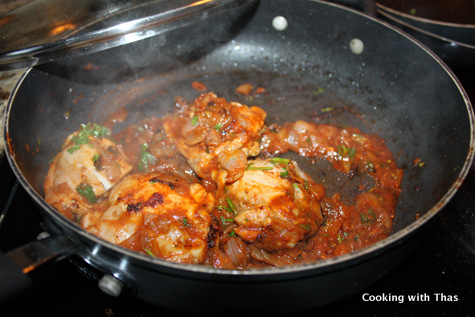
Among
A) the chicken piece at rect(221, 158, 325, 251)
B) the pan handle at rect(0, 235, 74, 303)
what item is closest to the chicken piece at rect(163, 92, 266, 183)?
the chicken piece at rect(221, 158, 325, 251)

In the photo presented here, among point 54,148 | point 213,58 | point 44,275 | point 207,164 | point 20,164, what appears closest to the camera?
point 44,275

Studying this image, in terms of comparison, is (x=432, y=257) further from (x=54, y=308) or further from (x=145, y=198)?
(x=54, y=308)

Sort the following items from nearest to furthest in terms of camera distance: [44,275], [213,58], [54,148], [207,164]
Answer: [44,275] < [207,164] < [54,148] < [213,58]

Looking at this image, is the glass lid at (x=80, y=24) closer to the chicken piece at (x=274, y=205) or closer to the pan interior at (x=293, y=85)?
the pan interior at (x=293, y=85)

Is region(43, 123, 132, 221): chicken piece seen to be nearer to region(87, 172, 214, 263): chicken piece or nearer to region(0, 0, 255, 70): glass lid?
region(87, 172, 214, 263): chicken piece

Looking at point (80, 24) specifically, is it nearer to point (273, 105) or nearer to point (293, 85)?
point (273, 105)

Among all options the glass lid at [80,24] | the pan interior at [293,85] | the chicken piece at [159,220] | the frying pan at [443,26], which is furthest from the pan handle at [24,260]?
the frying pan at [443,26]

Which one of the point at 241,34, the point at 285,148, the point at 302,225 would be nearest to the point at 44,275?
the point at 302,225
